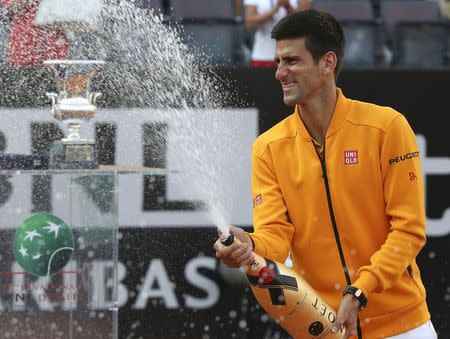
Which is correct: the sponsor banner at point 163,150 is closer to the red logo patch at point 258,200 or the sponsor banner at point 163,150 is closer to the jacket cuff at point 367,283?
the red logo patch at point 258,200

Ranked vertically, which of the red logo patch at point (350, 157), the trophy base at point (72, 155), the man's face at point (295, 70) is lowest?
the red logo patch at point (350, 157)

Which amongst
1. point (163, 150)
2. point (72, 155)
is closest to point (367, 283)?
point (72, 155)

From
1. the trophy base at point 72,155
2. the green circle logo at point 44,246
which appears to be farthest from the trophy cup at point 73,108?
the green circle logo at point 44,246

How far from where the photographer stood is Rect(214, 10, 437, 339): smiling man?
3279mm

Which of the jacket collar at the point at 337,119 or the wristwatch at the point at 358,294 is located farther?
the jacket collar at the point at 337,119

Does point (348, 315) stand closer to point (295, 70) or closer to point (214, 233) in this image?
point (295, 70)

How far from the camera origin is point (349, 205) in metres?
3.33

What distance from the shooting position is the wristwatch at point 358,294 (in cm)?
309

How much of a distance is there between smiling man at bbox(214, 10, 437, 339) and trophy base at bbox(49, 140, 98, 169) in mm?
1303

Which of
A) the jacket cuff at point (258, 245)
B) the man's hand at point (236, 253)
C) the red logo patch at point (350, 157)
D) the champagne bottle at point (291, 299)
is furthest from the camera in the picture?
the red logo patch at point (350, 157)

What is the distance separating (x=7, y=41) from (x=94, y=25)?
529 millimetres

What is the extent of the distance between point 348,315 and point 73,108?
212 centimetres

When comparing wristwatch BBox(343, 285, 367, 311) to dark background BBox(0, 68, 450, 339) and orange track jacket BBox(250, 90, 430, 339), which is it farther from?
dark background BBox(0, 68, 450, 339)

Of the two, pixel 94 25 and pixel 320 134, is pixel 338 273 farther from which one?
pixel 94 25
